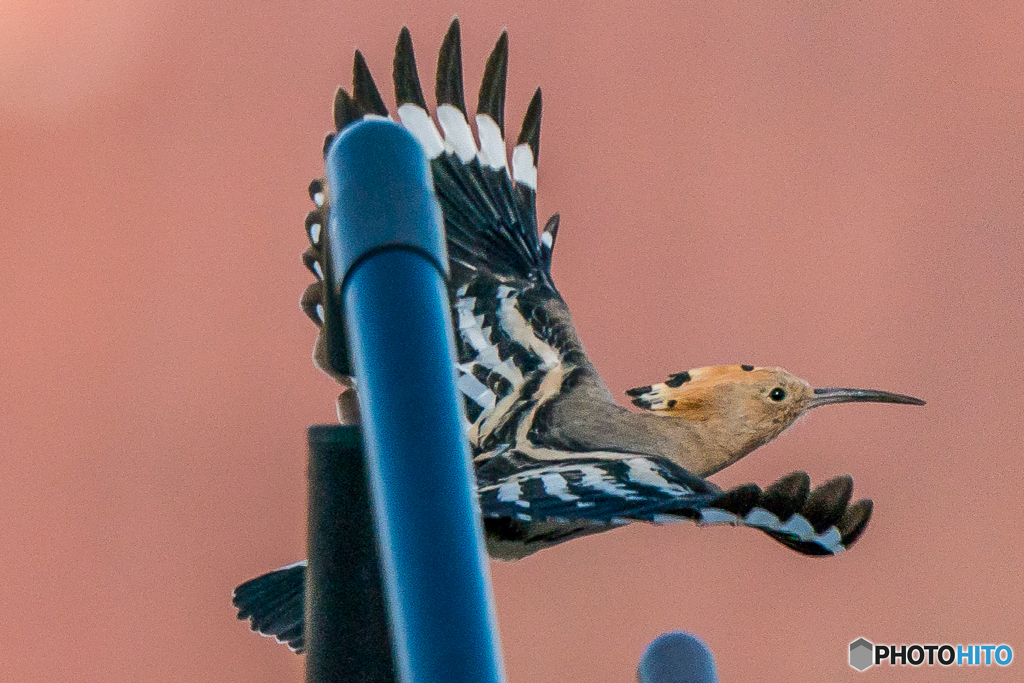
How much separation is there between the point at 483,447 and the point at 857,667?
621 millimetres

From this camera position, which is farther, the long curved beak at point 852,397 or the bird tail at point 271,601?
the long curved beak at point 852,397

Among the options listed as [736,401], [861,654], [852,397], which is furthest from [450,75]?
[861,654]

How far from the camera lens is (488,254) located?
49.2 inches

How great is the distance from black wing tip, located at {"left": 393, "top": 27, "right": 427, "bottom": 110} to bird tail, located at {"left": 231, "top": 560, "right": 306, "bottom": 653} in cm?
52

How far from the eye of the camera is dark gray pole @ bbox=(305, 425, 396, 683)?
0.75 feet

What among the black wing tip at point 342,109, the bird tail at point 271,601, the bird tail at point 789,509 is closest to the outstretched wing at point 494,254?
the bird tail at point 271,601

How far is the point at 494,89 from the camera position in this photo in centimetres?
129

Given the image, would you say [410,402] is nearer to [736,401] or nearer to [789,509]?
[789,509]

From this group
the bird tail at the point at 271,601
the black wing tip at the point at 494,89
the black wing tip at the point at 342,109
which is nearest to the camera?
the black wing tip at the point at 342,109

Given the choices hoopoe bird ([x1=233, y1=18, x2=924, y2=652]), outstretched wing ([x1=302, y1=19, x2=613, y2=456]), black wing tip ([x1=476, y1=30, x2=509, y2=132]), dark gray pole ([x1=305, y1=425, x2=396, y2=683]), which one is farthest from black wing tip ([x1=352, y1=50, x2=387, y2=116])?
dark gray pole ([x1=305, y1=425, x2=396, y2=683])

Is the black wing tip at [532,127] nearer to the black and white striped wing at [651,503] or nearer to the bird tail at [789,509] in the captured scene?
the black and white striped wing at [651,503]

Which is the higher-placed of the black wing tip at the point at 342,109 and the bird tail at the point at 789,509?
the black wing tip at the point at 342,109

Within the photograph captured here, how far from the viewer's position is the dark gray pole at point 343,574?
9.0 inches

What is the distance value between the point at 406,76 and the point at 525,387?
36 cm
